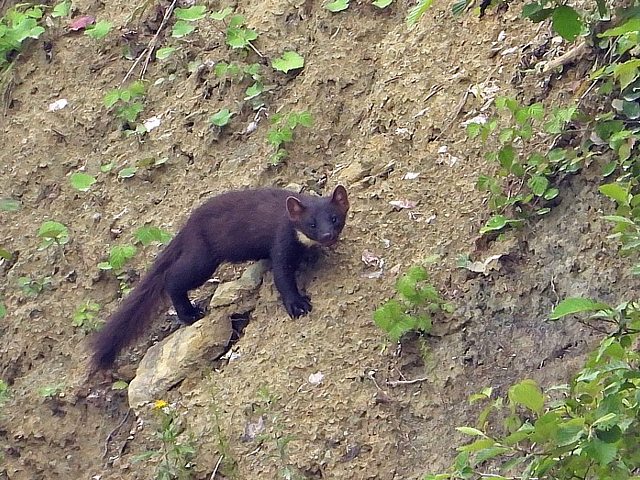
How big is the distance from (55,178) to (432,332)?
10.6 feet

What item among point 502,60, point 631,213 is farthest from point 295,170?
point 631,213

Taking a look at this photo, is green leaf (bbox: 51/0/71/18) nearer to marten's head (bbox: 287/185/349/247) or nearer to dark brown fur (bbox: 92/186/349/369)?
dark brown fur (bbox: 92/186/349/369)

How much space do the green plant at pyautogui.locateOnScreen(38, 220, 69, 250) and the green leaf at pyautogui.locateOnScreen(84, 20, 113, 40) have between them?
1506mm

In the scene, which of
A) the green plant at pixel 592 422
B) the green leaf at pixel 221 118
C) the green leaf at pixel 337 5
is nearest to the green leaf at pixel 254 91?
the green leaf at pixel 221 118

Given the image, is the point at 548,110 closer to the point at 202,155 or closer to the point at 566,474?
the point at 202,155

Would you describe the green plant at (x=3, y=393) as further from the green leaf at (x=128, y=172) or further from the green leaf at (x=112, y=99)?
the green leaf at (x=112, y=99)

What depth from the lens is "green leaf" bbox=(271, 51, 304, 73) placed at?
6496 mm

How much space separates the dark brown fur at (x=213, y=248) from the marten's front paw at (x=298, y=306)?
254 millimetres

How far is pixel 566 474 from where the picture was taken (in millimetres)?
2859

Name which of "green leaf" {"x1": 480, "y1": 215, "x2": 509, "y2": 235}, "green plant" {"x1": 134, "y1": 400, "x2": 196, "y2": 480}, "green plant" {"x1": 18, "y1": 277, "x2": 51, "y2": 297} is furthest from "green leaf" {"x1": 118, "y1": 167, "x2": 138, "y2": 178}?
"green leaf" {"x1": 480, "y1": 215, "x2": 509, "y2": 235}

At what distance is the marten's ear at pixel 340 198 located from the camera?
5.46 metres

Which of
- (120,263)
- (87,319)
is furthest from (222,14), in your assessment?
(87,319)

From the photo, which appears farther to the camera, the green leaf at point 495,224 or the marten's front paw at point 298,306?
the marten's front paw at point 298,306

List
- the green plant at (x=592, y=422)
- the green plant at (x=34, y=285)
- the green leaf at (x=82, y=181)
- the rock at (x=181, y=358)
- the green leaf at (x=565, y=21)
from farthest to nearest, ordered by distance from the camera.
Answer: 1. the green leaf at (x=82, y=181)
2. the green plant at (x=34, y=285)
3. the rock at (x=181, y=358)
4. the green plant at (x=592, y=422)
5. the green leaf at (x=565, y=21)
